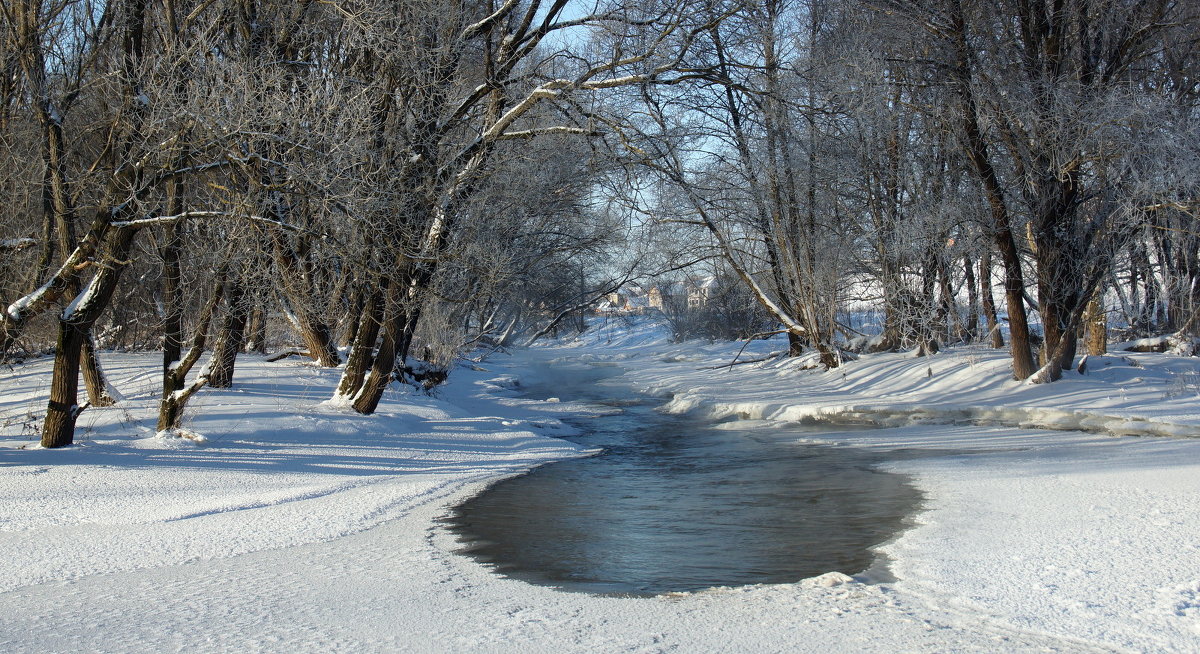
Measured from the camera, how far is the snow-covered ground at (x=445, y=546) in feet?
14.0

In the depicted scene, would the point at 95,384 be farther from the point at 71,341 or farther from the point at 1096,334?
the point at 1096,334

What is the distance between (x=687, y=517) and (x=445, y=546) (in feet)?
7.44

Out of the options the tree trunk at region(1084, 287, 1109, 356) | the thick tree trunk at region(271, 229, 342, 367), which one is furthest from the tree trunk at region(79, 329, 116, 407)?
the tree trunk at region(1084, 287, 1109, 356)

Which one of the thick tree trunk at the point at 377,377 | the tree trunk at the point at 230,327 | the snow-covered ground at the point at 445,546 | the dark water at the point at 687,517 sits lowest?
the dark water at the point at 687,517

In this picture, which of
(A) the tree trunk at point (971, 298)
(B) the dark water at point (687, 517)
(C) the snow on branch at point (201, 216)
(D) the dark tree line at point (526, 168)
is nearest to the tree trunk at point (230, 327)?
(D) the dark tree line at point (526, 168)

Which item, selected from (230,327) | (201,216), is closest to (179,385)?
(230,327)

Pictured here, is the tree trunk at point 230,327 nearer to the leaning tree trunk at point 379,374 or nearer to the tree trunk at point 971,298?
the leaning tree trunk at point 379,374

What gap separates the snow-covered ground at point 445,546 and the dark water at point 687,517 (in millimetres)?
336

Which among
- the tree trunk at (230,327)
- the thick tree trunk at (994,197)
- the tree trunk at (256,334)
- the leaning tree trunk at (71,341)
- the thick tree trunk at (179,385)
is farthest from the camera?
the tree trunk at (256,334)

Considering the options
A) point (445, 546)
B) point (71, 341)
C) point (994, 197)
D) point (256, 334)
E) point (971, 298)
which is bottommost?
point (445, 546)

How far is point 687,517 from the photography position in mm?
7660

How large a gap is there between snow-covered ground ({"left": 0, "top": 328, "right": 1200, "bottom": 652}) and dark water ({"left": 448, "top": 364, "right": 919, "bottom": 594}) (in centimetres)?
34

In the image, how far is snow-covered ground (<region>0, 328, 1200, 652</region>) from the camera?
4.27 metres

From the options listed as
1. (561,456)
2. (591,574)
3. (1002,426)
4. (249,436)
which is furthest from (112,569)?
(1002,426)
